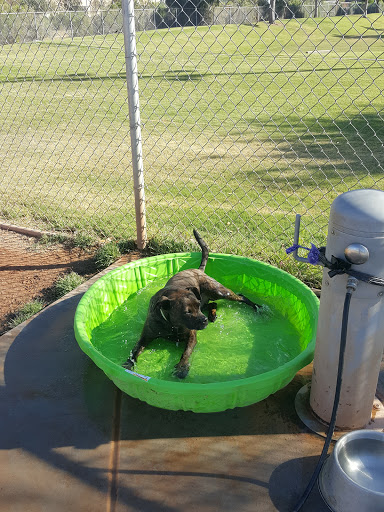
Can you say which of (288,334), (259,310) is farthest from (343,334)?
(259,310)

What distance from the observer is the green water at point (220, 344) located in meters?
3.47

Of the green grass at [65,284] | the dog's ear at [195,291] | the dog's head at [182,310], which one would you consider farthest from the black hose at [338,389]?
the green grass at [65,284]

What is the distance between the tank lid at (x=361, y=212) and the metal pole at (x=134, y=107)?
8.84 ft

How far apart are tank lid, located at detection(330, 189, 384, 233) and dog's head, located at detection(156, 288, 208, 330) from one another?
1.31 m

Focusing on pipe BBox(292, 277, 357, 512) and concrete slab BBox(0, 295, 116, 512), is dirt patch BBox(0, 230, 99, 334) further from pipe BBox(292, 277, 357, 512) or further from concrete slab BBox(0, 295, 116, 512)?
pipe BBox(292, 277, 357, 512)

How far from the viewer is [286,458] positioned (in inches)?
102

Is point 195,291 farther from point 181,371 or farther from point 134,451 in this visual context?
point 134,451

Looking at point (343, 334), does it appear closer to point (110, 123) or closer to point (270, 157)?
point (270, 157)

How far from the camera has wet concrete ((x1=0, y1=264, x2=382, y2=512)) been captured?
7.82 ft

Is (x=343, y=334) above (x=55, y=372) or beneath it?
above

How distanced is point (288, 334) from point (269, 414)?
1.04m

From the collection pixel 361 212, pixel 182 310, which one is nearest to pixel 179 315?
pixel 182 310

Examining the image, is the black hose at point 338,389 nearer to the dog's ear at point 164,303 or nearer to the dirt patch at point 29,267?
the dog's ear at point 164,303

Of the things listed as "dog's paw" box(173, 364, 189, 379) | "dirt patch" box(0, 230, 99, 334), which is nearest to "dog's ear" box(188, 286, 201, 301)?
"dog's paw" box(173, 364, 189, 379)
